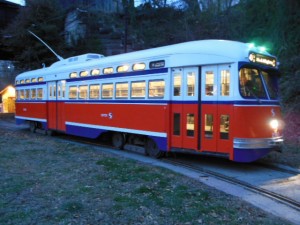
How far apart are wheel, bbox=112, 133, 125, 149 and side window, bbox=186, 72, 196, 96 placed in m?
4.01

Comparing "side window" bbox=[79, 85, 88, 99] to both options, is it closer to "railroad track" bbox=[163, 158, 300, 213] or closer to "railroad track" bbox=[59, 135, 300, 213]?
"railroad track" bbox=[59, 135, 300, 213]

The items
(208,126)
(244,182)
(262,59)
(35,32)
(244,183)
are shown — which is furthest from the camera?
(35,32)

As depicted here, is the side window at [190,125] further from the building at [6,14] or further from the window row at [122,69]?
the building at [6,14]

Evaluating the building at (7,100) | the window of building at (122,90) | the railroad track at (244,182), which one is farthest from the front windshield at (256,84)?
the building at (7,100)

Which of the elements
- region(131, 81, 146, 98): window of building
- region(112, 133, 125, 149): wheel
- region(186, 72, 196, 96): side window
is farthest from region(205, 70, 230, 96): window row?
region(112, 133, 125, 149): wheel

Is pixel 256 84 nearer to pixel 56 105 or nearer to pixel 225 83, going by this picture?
pixel 225 83

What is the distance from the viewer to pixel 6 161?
35.3 feet

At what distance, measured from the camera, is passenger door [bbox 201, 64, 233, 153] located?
387 inches

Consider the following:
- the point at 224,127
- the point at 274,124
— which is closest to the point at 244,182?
the point at 224,127

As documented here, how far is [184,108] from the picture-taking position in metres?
10.8

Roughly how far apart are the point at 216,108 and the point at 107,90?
17.8 ft

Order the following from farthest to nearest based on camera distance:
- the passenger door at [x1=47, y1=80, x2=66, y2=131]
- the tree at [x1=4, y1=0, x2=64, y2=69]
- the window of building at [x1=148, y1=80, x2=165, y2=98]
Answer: the tree at [x1=4, y1=0, x2=64, y2=69] → the passenger door at [x1=47, y1=80, x2=66, y2=131] → the window of building at [x1=148, y1=80, x2=165, y2=98]

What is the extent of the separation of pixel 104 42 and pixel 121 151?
1192 inches

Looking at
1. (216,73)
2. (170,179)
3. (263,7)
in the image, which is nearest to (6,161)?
(170,179)
